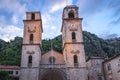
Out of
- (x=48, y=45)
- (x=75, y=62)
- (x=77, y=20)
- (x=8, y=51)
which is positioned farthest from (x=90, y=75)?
(x=8, y=51)

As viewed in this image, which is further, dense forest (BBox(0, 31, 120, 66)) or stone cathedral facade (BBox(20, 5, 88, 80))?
dense forest (BBox(0, 31, 120, 66))

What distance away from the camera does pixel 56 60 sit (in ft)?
113

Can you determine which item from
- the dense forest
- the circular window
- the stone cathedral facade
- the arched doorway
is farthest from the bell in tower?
the dense forest

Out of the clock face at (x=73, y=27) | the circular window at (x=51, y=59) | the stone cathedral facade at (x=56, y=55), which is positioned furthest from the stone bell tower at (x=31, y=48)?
the clock face at (x=73, y=27)

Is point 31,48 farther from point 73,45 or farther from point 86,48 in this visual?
point 86,48

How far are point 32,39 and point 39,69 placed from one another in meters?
6.54

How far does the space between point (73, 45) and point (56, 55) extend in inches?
178

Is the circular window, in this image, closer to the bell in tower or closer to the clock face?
the clock face

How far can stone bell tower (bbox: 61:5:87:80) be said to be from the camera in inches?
1223

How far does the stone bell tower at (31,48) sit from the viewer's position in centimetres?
3046

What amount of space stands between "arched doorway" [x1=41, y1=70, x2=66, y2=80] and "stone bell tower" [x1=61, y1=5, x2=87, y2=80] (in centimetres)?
143

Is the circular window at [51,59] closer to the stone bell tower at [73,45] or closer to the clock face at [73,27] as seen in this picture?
the stone bell tower at [73,45]

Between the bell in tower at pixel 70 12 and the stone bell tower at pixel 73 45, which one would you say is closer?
the stone bell tower at pixel 73 45

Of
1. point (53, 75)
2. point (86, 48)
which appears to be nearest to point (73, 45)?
point (53, 75)
